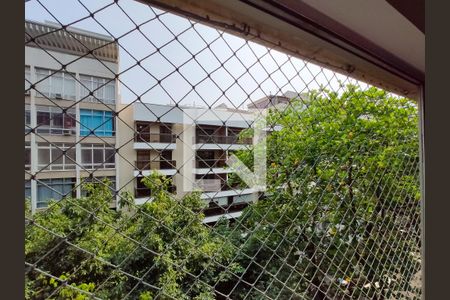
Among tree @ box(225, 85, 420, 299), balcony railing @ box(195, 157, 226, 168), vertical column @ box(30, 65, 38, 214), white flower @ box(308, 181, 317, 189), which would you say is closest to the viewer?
vertical column @ box(30, 65, 38, 214)

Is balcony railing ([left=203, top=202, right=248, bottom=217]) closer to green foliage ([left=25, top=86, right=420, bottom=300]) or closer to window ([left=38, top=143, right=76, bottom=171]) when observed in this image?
green foliage ([left=25, top=86, right=420, bottom=300])

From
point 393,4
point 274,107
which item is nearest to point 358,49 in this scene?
point 393,4

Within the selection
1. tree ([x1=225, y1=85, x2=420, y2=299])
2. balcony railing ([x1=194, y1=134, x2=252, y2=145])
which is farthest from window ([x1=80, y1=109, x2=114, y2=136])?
tree ([x1=225, y1=85, x2=420, y2=299])

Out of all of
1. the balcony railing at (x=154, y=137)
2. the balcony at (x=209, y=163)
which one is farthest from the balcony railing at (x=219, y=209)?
the balcony railing at (x=154, y=137)

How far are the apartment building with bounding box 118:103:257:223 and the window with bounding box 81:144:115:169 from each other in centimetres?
2

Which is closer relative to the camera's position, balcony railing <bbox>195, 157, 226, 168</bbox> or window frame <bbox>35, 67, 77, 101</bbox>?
window frame <bbox>35, 67, 77, 101</bbox>

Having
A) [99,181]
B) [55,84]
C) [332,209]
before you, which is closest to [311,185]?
[332,209]

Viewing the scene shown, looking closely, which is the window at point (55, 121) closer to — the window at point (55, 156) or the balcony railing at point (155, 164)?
the window at point (55, 156)

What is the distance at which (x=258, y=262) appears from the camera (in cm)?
85

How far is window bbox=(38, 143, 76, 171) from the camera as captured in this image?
467 mm

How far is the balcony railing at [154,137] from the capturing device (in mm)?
605

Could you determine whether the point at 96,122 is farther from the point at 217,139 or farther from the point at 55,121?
the point at 217,139

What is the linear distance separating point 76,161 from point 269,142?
2.42 ft

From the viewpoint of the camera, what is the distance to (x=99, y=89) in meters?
0.54
